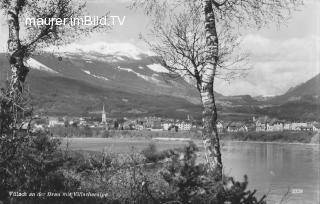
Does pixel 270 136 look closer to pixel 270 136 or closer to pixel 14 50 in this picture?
pixel 270 136

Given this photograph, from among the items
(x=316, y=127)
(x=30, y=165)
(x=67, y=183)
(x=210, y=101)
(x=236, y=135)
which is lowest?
(x=236, y=135)

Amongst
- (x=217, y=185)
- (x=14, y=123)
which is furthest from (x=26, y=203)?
(x=217, y=185)

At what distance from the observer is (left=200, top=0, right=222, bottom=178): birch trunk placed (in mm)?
11445

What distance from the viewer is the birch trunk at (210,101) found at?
11.4 m

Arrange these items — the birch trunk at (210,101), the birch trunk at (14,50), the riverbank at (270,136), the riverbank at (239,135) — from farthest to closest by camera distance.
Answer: the riverbank at (270,136)
the riverbank at (239,135)
the birch trunk at (14,50)
the birch trunk at (210,101)

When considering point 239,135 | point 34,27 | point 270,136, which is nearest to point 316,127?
point 270,136

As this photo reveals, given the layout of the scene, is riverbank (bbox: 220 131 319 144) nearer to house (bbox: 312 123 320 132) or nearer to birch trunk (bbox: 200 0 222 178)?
house (bbox: 312 123 320 132)

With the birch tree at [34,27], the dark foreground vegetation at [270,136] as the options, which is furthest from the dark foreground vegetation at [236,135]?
the birch tree at [34,27]

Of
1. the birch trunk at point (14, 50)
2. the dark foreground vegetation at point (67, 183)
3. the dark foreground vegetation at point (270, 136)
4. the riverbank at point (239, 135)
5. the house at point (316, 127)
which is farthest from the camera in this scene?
the dark foreground vegetation at point (270, 136)

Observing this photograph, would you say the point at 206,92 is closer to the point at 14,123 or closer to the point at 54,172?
the point at 54,172

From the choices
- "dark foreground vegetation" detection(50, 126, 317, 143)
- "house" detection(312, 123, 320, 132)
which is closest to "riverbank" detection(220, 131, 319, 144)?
"dark foreground vegetation" detection(50, 126, 317, 143)

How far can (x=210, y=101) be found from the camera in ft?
38.5

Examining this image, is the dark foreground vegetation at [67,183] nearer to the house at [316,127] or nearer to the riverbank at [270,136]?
the house at [316,127]

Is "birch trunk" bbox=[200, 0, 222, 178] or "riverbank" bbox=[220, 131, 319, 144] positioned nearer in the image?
"birch trunk" bbox=[200, 0, 222, 178]
